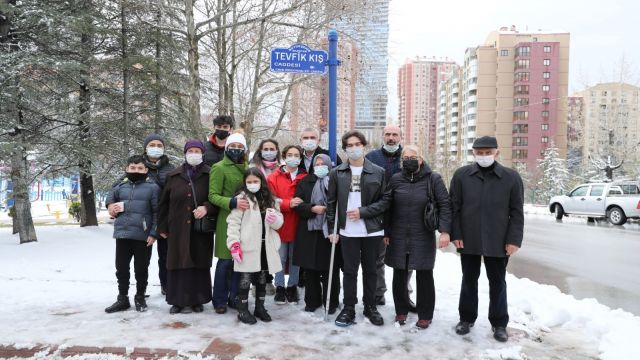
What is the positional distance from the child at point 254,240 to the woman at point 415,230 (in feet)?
4.08

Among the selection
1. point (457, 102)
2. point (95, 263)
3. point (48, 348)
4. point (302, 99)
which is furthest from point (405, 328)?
point (457, 102)

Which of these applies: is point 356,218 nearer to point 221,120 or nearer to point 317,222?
point 317,222

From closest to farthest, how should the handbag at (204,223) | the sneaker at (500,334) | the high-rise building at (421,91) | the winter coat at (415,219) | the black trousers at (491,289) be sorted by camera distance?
the sneaker at (500,334)
the black trousers at (491,289)
the winter coat at (415,219)
the handbag at (204,223)
the high-rise building at (421,91)

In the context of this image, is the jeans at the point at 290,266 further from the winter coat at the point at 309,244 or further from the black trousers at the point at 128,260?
the black trousers at the point at 128,260

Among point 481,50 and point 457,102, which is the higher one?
point 481,50

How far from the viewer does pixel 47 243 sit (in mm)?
9859

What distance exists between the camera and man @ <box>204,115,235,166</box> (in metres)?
5.32

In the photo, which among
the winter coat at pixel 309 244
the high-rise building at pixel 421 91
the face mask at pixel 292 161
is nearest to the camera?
the winter coat at pixel 309 244

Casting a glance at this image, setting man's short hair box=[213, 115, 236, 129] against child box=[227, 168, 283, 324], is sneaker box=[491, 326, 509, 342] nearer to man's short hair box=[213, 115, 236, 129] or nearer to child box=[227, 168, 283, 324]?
child box=[227, 168, 283, 324]

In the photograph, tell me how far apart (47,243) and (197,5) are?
26.2 ft

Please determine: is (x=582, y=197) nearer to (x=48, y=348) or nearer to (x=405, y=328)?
(x=405, y=328)

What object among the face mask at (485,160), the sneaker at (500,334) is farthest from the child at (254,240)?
Result: the sneaker at (500,334)

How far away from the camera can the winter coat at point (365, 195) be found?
446 centimetres

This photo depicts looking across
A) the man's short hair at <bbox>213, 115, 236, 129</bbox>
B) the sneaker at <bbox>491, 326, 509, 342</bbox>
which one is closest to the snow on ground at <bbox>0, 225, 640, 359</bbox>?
the sneaker at <bbox>491, 326, 509, 342</bbox>
